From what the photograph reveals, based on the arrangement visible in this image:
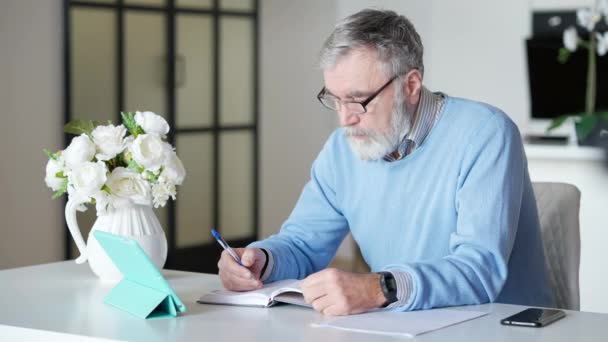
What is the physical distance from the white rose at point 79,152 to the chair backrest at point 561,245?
113cm

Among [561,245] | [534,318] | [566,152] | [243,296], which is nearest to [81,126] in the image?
[243,296]

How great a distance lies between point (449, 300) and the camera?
1927 millimetres

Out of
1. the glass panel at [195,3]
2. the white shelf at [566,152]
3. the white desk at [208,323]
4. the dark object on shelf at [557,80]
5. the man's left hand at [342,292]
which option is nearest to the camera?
the white desk at [208,323]

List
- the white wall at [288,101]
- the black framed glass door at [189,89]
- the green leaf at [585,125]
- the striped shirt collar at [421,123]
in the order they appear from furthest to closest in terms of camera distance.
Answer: the white wall at [288,101] < the black framed glass door at [189,89] < the green leaf at [585,125] < the striped shirt collar at [421,123]

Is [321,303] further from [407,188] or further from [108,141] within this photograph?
[108,141]

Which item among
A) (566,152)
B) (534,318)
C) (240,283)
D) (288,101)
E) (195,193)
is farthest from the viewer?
(288,101)

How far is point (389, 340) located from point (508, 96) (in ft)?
16.1

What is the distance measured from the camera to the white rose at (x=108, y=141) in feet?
7.11

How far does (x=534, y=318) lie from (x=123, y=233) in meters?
0.92

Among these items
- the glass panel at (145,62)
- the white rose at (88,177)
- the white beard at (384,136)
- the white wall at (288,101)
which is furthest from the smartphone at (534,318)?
the white wall at (288,101)

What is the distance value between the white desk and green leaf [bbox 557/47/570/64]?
3.49 m

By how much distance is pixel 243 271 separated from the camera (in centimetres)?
209

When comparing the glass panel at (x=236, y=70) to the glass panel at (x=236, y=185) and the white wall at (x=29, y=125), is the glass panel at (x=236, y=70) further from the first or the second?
the white wall at (x=29, y=125)

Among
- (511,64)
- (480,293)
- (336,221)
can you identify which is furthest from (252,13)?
(480,293)
